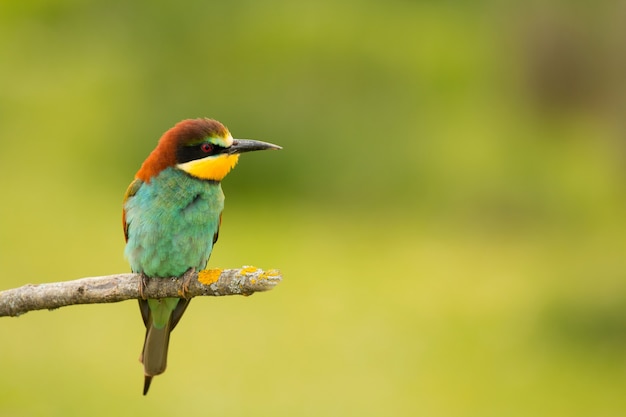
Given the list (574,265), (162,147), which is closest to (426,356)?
(574,265)

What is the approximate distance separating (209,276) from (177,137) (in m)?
0.48

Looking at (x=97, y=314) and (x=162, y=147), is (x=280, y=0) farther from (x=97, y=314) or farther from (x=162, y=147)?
(x=162, y=147)

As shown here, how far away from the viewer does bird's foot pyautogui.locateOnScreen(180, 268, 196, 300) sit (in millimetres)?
2363

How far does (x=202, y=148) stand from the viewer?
2535 millimetres

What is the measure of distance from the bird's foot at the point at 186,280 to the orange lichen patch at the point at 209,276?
13cm

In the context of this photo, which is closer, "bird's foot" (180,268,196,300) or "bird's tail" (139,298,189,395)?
"bird's foot" (180,268,196,300)

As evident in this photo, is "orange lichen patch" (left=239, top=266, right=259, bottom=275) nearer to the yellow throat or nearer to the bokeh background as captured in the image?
the yellow throat

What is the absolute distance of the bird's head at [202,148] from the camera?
2.52 meters

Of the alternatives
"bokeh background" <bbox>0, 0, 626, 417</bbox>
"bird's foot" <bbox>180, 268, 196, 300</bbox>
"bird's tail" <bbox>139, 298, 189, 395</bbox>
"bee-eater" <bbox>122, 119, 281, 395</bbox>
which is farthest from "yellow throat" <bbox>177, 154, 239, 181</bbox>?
"bokeh background" <bbox>0, 0, 626, 417</bbox>

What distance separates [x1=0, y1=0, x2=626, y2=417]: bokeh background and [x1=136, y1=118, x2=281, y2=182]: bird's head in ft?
8.36

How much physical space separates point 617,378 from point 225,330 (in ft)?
7.09

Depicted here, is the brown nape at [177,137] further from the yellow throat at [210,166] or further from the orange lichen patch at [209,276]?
the orange lichen patch at [209,276]

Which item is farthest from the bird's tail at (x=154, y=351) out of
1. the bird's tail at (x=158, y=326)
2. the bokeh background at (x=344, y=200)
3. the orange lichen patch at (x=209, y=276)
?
the bokeh background at (x=344, y=200)

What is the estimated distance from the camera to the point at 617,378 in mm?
5457
